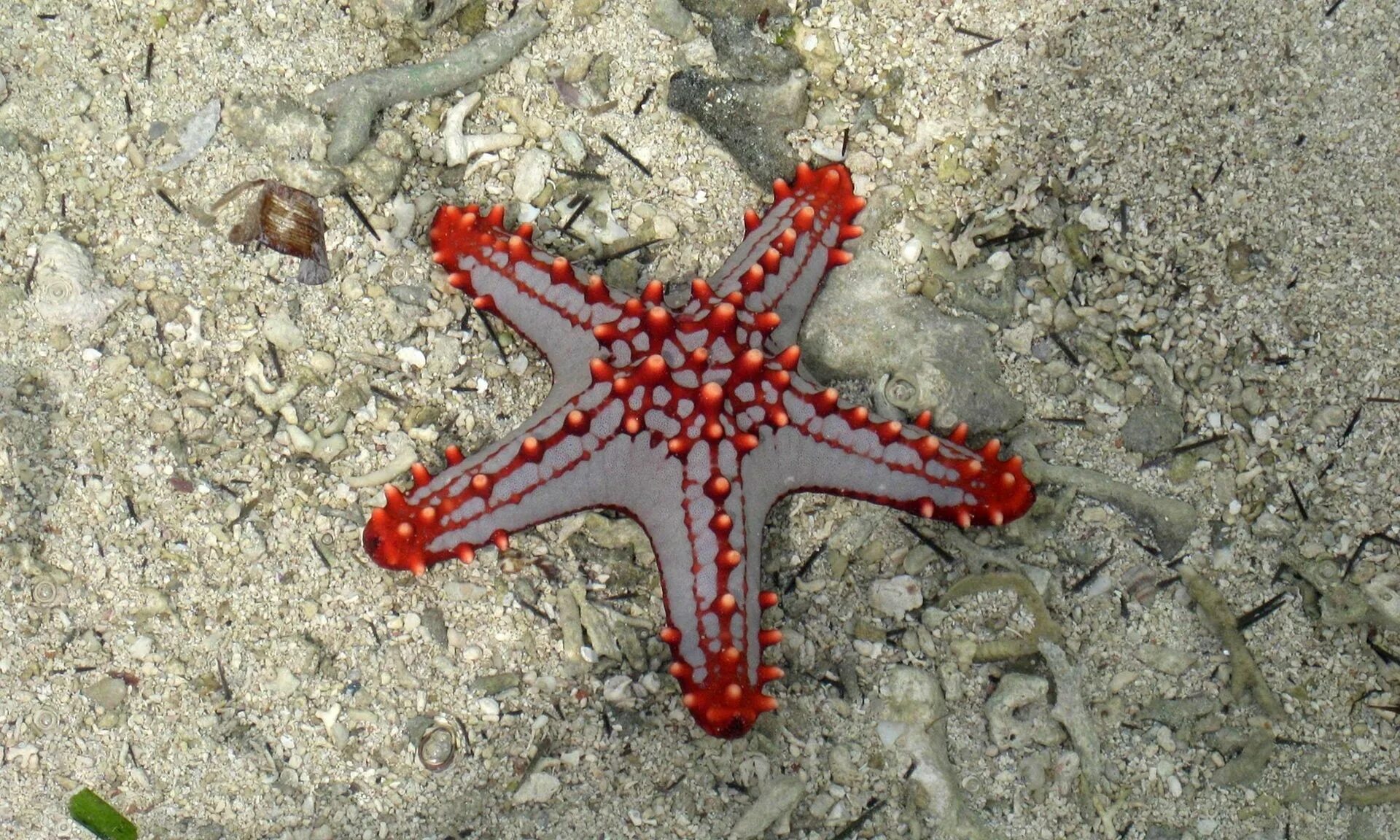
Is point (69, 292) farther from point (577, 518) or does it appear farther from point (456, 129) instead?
point (577, 518)

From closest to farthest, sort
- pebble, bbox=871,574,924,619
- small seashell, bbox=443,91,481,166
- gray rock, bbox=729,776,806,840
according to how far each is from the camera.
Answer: gray rock, bbox=729,776,806,840 < pebble, bbox=871,574,924,619 < small seashell, bbox=443,91,481,166

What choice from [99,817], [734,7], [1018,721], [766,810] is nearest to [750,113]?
[734,7]

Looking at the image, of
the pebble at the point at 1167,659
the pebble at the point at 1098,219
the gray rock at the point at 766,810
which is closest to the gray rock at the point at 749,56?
the pebble at the point at 1098,219

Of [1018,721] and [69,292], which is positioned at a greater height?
[69,292]

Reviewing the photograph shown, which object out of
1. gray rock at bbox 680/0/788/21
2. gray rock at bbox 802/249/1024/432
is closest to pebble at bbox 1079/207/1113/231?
gray rock at bbox 802/249/1024/432

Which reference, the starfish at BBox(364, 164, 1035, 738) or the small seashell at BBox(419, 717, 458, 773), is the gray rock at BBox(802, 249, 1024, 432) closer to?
the starfish at BBox(364, 164, 1035, 738)

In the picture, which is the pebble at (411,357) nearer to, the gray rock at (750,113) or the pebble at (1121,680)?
the gray rock at (750,113)
